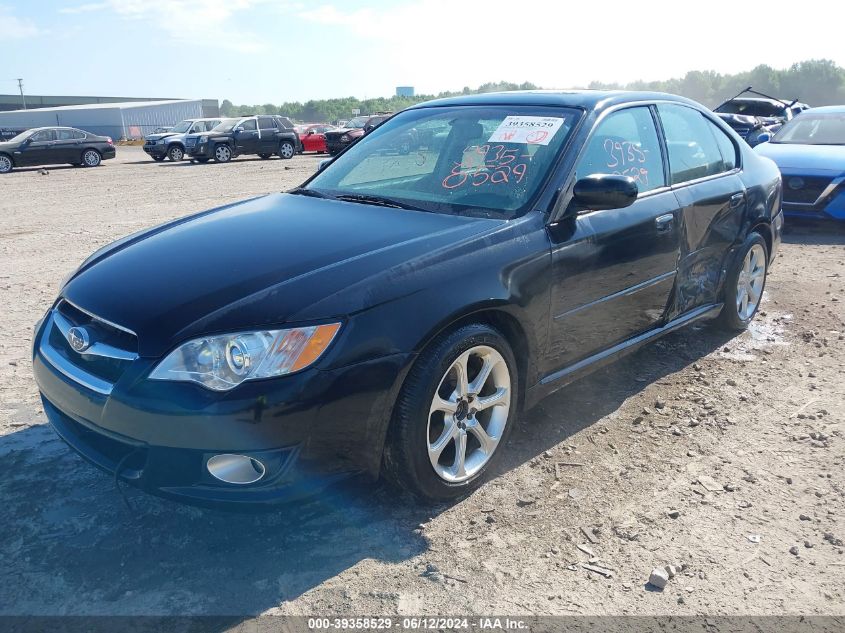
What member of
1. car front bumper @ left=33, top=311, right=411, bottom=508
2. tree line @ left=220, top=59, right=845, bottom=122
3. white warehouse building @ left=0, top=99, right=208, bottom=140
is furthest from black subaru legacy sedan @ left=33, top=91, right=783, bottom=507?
tree line @ left=220, top=59, right=845, bottom=122

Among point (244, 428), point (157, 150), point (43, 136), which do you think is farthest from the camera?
point (157, 150)

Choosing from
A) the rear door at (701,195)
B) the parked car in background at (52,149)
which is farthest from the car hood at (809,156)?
the parked car in background at (52,149)

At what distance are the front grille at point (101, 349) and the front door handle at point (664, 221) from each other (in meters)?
2.68

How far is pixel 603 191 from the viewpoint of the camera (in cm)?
328

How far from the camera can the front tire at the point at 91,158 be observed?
2362cm

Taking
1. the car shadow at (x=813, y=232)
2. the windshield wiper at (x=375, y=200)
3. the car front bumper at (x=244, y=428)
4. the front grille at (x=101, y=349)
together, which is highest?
the windshield wiper at (x=375, y=200)

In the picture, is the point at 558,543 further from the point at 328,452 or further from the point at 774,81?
the point at 774,81

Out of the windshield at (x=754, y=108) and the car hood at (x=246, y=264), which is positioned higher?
the windshield at (x=754, y=108)

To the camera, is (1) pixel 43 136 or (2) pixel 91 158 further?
(2) pixel 91 158

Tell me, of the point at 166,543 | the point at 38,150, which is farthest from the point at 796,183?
the point at 38,150

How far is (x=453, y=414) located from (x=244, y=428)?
93 cm

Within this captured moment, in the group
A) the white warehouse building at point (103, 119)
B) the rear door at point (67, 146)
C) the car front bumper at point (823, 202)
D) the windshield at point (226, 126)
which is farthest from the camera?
the white warehouse building at point (103, 119)

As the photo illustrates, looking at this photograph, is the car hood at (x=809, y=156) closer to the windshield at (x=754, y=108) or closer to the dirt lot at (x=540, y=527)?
the dirt lot at (x=540, y=527)

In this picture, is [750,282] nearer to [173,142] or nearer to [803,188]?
[803,188]
